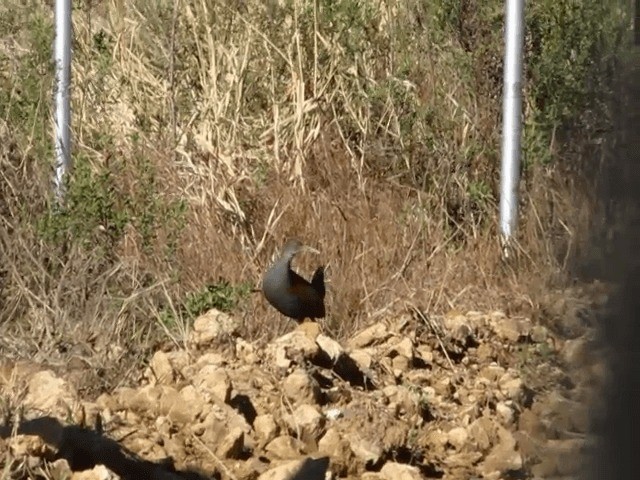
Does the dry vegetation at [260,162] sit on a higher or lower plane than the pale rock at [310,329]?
higher

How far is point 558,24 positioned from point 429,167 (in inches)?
41.1

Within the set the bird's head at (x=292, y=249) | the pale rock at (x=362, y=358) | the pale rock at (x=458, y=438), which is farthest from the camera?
the bird's head at (x=292, y=249)

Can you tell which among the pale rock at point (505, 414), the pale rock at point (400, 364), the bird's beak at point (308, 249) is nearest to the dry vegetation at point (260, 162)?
the bird's beak at point (308, 249)

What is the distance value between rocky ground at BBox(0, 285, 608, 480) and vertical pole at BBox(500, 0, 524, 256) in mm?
892

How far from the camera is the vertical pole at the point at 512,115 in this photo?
6.82m

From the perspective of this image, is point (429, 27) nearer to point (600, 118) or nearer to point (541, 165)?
point (541, 165)

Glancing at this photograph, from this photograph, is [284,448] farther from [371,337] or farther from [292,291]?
[371,337]

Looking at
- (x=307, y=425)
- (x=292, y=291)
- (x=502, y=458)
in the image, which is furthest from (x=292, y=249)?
(x=502, y=458)

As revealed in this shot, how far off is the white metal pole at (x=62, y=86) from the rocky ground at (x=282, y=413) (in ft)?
4.53

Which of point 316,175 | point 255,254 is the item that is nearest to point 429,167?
point 316,175

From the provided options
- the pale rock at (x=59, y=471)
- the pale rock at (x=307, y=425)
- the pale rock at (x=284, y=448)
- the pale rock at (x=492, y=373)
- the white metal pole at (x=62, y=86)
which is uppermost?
the white metal pole at (x=62, y=86)

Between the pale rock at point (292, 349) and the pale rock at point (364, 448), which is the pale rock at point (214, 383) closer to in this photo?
the pale rock at point (292, 349)

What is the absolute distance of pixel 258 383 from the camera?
531 cm

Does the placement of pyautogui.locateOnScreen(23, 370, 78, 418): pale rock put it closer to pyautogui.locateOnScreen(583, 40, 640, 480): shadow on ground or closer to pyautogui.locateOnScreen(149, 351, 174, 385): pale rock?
pyautogui.locateOnScreen(149, 351, 174, 385): pale rock
